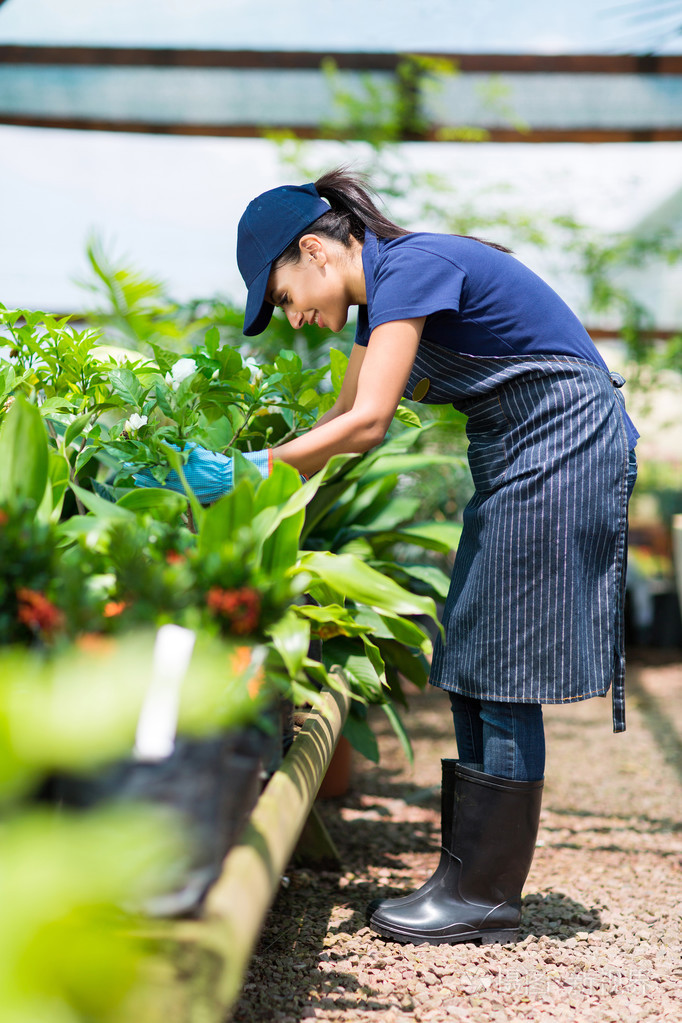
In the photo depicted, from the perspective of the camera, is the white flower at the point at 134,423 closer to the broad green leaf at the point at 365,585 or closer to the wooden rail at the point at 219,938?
the broad green leaf at the point at 365,585

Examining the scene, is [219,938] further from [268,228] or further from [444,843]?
[268,228]

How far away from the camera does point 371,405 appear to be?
1.21 m

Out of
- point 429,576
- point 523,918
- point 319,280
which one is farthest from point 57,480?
point 523,918

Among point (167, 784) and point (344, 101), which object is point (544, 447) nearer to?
point (167, 784)

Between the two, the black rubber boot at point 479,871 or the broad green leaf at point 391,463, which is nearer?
the black rubber boot at point 479,871

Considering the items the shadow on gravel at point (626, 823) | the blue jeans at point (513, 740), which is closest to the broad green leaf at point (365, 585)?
the blue jeans at point (513, 740)

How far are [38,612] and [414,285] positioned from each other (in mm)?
777

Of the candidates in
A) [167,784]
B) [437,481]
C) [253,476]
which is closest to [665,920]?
[253,476]

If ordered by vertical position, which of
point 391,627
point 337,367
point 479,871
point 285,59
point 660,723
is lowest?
point 660,723

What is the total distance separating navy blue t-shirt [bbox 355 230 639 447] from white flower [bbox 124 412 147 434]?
0.41 m

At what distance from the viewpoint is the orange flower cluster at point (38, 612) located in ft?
2.49

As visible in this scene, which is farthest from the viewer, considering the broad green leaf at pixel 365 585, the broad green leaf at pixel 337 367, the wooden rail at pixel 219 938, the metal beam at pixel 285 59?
the metal beam at pixel 285 59

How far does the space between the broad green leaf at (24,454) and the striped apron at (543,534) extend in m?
0.67

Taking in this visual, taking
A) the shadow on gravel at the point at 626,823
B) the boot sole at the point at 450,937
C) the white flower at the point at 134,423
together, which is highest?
the white flower at the point at 134,423
